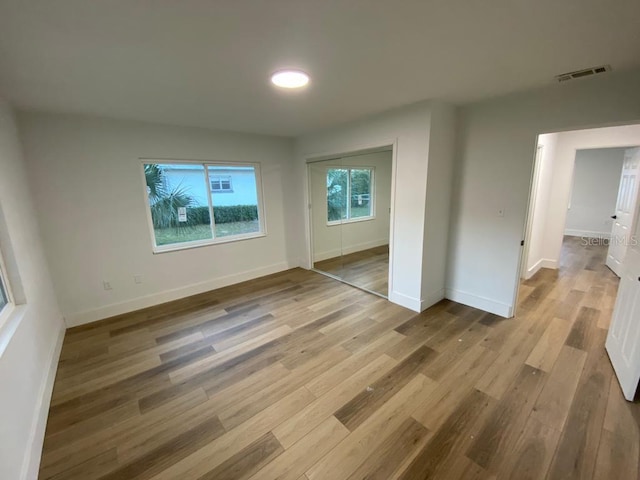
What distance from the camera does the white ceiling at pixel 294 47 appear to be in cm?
128

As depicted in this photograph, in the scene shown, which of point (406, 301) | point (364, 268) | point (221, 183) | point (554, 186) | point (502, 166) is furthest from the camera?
point (364, 268)

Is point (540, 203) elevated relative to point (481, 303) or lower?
elevated

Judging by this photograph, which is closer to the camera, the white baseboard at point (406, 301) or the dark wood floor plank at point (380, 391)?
the dark wood floor plank at point (380, 391)

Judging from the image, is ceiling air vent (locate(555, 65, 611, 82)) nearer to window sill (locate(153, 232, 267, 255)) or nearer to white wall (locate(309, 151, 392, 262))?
white wall (locate(309, 151, 392, 262))

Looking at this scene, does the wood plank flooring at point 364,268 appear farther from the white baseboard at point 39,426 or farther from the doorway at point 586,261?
the white baseboard at point 39,426

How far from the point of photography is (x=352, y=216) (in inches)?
220

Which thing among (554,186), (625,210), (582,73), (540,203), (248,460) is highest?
(582,73)

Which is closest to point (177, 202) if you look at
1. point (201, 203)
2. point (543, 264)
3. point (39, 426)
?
point (201, 203)

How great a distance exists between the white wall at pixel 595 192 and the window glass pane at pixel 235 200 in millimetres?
8153

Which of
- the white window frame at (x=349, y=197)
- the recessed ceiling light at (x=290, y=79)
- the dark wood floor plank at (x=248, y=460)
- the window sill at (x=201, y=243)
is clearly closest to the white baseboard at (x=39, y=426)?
the dark wood floor plank at (x=248, y=460)

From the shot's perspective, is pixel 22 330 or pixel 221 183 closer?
pixel 22 330

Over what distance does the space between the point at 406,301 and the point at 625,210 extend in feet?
13.7

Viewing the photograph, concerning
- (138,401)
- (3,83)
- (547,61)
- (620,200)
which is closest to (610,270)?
(620,200)

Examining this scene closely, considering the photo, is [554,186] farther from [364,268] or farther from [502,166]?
[364,268]
